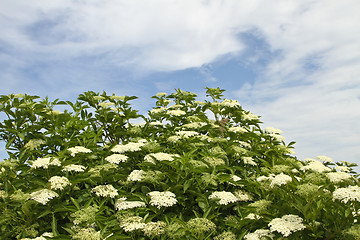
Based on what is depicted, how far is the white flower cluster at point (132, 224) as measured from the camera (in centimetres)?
399

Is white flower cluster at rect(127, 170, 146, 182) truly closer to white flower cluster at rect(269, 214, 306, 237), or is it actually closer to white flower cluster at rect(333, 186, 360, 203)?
white flower cluster at rect(269, 214, 306, 237)

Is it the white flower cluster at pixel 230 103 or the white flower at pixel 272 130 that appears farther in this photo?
the white flower at pixel 272 130

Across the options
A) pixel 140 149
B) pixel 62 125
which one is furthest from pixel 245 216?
pixel 62 125

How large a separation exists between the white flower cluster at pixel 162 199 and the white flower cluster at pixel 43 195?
4.28 ft

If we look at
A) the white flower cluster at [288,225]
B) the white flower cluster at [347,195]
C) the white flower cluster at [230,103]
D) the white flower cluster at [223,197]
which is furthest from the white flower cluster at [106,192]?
the white flower cluster at [230,103]

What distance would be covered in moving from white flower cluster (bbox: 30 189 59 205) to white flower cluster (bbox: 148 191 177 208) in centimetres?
130

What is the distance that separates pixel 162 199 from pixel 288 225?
1.56 metres

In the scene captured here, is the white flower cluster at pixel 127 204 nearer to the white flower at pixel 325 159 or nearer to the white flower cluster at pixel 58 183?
the white flower cluster at pixel 58 183

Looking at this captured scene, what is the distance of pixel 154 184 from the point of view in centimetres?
468

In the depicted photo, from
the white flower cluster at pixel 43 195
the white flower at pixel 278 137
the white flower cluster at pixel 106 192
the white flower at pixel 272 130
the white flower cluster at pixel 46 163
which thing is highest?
the white flower at pixel 272 130

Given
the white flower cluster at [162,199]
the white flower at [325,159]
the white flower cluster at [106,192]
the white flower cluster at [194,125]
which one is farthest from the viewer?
the white flower at [325,159]

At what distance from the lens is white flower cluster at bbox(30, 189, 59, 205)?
4273mm

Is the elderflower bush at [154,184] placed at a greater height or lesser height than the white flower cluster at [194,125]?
lesser

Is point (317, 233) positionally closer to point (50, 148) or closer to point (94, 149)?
point (94, 149)
